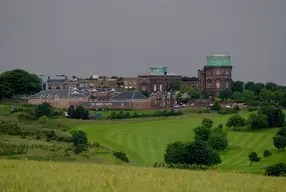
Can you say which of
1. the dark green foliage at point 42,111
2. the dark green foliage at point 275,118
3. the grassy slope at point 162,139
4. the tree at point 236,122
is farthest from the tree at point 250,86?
the dark green foliage at point 42,111

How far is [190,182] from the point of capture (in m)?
14.0

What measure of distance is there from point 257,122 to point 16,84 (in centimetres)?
4463

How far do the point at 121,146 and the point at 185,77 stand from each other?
68.2 metres

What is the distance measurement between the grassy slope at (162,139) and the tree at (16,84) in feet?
94.4

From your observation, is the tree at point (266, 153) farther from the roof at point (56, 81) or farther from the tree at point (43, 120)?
the roof at point (56, 81)

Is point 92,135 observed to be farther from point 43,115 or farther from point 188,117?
point 188,117

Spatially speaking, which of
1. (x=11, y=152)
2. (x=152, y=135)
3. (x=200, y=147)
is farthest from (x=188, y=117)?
(x=11, y=152)

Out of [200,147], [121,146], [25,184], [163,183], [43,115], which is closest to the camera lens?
[25,184]

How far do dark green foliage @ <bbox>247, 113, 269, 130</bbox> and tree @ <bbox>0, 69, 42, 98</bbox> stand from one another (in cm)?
4191

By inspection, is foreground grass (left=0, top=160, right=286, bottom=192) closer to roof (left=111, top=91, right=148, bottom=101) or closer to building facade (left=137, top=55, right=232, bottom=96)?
roof (left=111, top=91, right=148, bottom=101)

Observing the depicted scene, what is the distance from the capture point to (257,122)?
5719 cm

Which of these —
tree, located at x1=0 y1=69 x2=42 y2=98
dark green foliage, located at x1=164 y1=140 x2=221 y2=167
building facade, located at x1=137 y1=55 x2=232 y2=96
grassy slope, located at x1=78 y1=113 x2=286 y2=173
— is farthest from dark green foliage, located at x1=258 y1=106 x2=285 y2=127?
tree, located at x1=0 y1=69 x2=42 y2=98

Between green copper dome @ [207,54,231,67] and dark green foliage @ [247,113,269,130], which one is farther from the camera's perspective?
green copper dome @ [207,54,231,67]

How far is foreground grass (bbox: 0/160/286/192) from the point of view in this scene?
11648 mm
